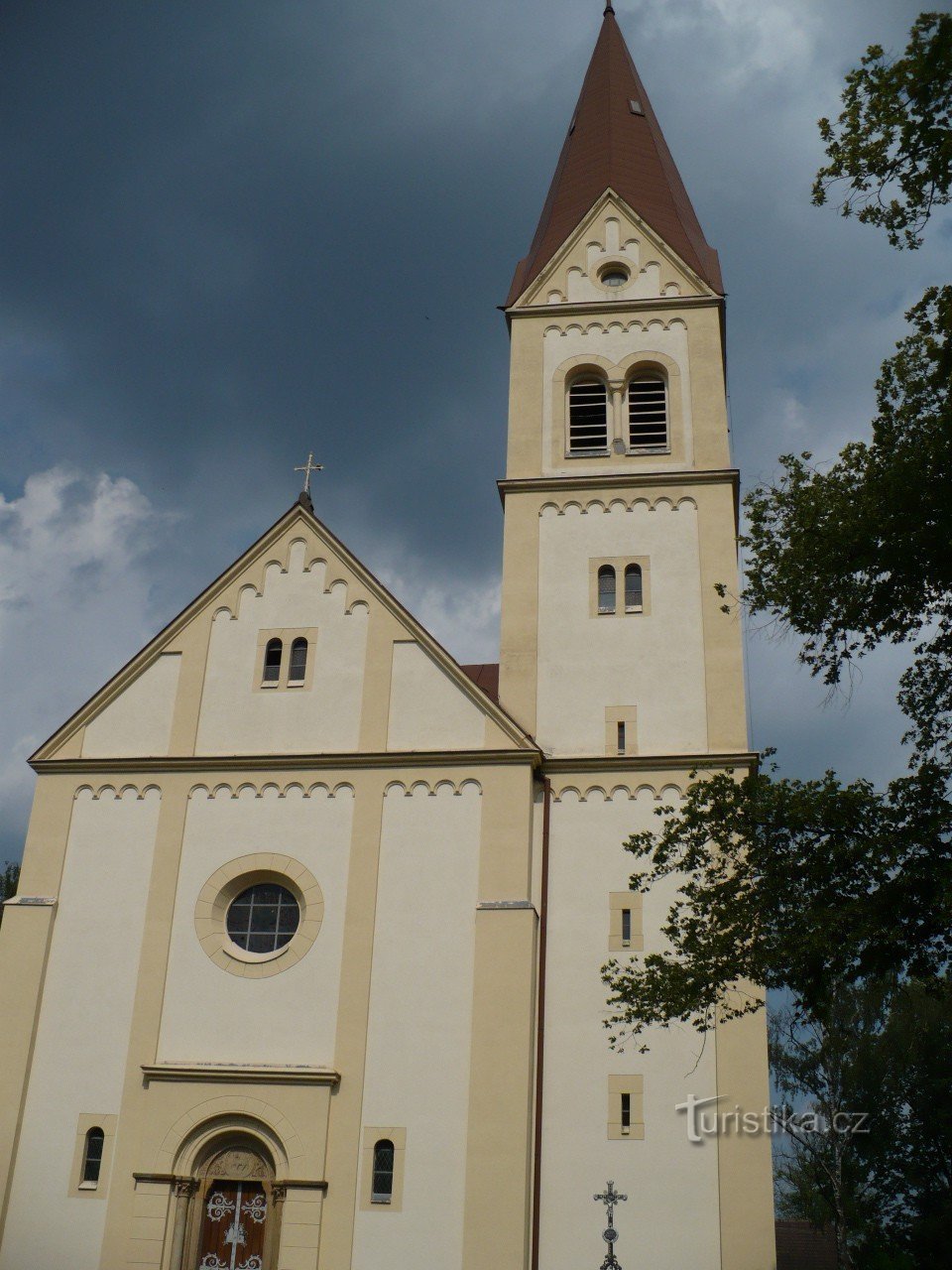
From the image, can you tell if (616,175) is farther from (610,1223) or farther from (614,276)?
(610,1223)

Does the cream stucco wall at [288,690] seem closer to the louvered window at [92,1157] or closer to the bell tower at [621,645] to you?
the bell tower at [621,645]

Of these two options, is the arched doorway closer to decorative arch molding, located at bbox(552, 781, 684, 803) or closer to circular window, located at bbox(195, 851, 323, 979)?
circular window, located at bbox(195, 851, 323, 979)

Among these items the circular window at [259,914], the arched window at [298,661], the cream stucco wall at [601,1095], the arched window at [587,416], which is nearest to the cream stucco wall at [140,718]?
the arched window at [298,661]

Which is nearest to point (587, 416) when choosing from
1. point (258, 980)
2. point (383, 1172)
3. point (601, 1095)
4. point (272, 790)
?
point (272, 790)

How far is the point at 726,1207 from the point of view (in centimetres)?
1680

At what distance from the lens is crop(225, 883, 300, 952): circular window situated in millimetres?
19172

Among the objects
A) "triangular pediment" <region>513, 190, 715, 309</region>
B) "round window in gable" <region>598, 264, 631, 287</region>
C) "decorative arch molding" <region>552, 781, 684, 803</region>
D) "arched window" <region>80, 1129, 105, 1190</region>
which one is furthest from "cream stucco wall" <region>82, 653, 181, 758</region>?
"round window in gable" <region>598, 264, 631, 287</region>

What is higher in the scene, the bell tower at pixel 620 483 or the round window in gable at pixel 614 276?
the round window in gable at pixel 614 276

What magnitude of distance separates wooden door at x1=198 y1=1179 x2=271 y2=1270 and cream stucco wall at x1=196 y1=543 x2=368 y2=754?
639 cm

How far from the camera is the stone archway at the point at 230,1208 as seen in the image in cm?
1730

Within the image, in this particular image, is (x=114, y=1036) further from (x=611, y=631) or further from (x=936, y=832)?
(x=936, y=832)

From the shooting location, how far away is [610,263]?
25.1 m

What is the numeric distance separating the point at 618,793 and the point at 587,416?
7.85m

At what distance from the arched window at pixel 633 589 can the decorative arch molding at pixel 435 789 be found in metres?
4.26
